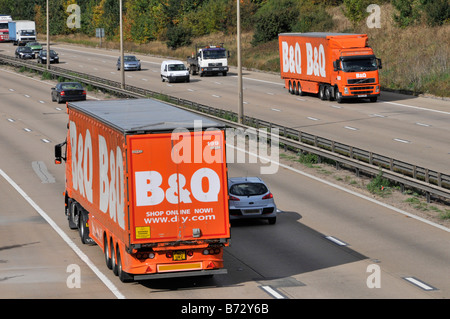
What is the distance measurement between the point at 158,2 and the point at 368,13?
163 feet

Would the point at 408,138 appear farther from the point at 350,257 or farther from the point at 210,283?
the point at 210,283

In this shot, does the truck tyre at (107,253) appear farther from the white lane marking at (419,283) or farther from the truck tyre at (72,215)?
the white lane marking at (419,283)

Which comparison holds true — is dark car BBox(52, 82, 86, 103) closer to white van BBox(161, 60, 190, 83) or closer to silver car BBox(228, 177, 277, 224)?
white van BBox(161, 60, 190, 83)

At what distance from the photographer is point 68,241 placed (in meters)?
26.2

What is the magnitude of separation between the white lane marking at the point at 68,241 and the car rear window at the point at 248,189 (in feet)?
17.2

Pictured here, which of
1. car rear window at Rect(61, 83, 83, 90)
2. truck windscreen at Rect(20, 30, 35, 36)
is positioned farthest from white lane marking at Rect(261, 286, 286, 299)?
truck windscreen at Rect(20, 30, 35, 36)

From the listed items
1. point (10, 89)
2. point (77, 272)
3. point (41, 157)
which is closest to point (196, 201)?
point (77, 272)

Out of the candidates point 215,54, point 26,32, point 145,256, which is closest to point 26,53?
point 26,32

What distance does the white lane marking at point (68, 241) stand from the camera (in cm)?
2092

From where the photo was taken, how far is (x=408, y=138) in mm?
43406

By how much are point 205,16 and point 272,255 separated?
9916cm

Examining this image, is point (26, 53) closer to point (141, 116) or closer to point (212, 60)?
point (212, 60)

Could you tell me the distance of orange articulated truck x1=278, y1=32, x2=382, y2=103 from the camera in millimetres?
55844
